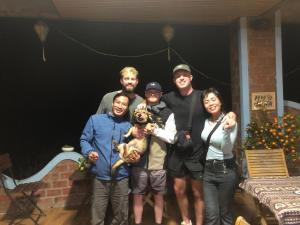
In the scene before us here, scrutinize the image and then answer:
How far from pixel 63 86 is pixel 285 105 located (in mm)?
4124

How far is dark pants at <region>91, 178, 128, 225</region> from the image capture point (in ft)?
9.86

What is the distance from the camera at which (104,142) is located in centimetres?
301

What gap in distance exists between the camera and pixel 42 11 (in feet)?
14.6

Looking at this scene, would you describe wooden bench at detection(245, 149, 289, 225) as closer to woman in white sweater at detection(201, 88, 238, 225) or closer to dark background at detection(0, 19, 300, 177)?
woman in white sweater at detection(201, 88, 238, 225)

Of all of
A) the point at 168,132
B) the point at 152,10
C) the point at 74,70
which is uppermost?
the point at 152,10

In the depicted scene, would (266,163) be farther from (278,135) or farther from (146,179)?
(146,179)

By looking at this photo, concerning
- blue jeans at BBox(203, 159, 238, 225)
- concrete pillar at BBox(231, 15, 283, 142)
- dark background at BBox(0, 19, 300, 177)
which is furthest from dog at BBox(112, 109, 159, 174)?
dark background at BBox(0, 19, 300, 177)

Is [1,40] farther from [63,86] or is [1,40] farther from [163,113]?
[163,113]

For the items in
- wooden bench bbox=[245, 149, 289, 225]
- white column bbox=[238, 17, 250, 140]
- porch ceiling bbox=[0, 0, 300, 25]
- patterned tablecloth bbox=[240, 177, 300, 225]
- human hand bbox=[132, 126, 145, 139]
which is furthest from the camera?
white column bbox=[238, 17, 250, 140]

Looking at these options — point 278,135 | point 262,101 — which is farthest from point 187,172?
point 262,101

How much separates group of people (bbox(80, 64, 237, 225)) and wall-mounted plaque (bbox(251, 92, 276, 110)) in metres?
1.52

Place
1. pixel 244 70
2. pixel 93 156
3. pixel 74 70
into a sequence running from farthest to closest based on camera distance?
pixel 74 70, pixel 244 70, pixel 93 156

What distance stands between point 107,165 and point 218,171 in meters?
1.05

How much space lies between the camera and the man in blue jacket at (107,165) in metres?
2.99
